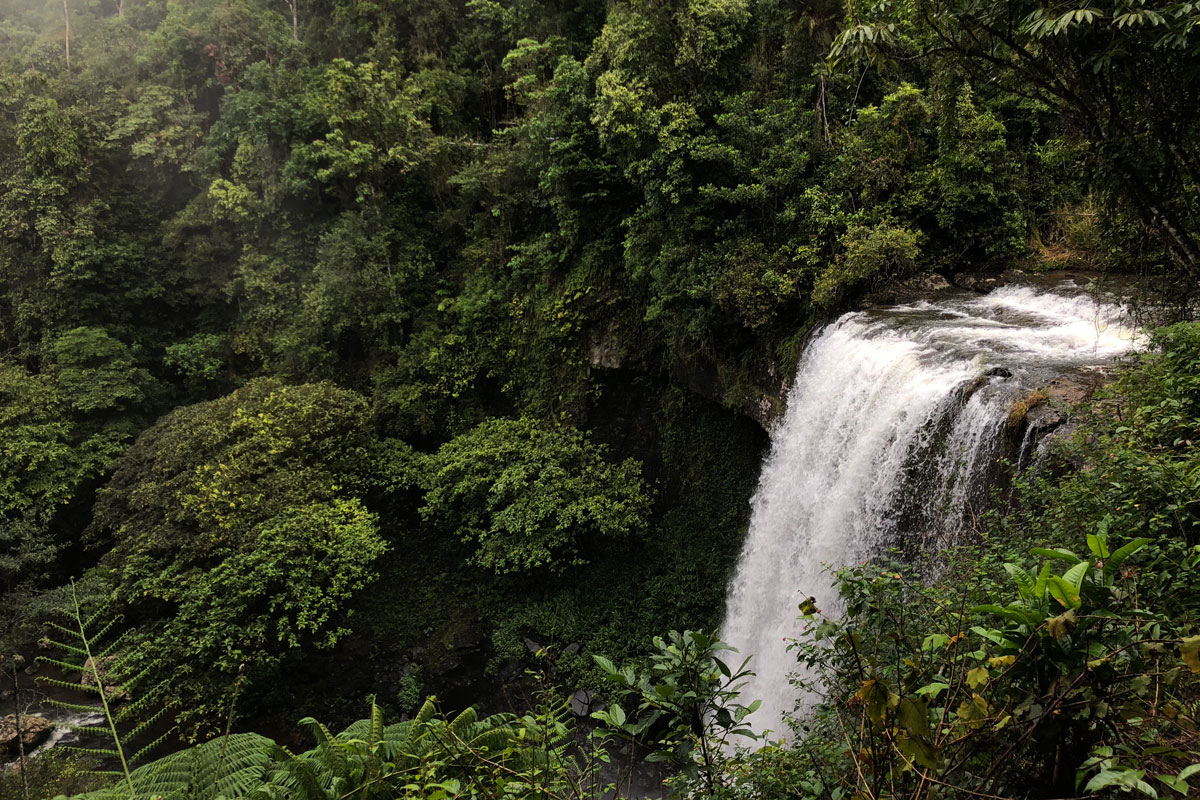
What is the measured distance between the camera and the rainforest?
2.65 metres

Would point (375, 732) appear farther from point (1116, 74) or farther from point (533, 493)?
point (533, 493)

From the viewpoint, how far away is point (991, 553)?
3.95 meters

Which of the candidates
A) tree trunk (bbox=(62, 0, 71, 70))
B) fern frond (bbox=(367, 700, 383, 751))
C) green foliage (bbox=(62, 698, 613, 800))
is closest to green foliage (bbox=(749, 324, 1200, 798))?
green foliage (bbox=(62, 698, 613, 800))

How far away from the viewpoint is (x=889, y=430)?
6102 mm

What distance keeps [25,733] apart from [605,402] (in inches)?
409

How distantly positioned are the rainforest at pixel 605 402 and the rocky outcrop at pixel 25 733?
84mm

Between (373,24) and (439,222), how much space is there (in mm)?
6244

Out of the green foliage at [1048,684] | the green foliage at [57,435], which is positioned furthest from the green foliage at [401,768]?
the green foliage at [57,435]

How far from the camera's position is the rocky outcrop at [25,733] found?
359 inches

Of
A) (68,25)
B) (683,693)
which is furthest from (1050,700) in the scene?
(68,25)

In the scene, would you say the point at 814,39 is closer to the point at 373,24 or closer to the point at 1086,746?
the point at 1086,746

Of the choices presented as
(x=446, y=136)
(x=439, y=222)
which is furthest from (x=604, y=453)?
(x=446, y=136)

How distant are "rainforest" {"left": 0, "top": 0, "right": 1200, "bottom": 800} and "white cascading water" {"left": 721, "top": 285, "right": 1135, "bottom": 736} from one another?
60 millimetres

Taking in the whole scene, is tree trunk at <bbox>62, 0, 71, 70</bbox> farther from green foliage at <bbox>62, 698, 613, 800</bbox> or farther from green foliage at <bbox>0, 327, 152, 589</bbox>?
green foliage at <bbox>62, 698, 613, 800</bbox>
